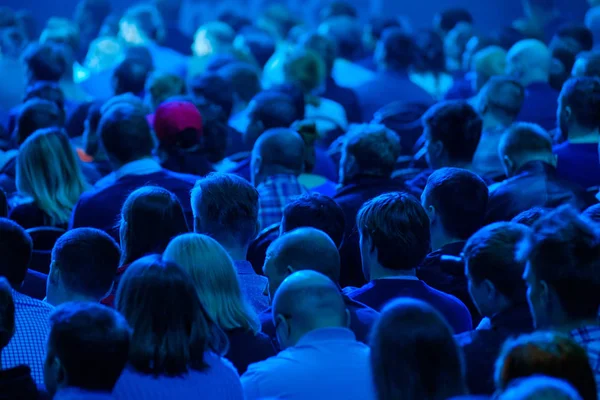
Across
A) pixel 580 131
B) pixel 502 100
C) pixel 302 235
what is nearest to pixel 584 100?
pixel 580 131

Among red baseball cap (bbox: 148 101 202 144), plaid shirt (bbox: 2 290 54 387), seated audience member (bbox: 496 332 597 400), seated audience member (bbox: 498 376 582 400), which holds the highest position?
red baseball cap (bbox: 148 101 202 144)

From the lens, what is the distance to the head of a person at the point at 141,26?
10.4 metres

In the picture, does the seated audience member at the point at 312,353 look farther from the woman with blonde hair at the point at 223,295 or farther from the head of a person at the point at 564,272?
the head of a person at the point at 564,272

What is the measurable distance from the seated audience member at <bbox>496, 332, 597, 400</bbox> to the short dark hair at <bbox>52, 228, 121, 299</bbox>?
1.85m

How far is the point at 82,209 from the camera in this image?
17.3 feet

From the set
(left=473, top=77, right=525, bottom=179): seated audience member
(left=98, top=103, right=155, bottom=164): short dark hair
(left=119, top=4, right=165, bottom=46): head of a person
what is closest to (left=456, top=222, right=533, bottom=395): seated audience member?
(left=98, top=103, right=155, bottom=164): short dark hair

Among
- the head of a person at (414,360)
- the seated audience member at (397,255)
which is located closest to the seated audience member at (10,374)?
the head of a person at (414,360)

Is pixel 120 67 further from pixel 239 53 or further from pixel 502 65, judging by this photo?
pixel 502 65

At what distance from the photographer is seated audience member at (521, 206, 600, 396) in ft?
10.7

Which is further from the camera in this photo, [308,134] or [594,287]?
[308,134]

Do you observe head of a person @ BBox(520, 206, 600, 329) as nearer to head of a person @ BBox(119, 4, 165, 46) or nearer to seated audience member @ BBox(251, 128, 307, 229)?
seated audience member @ BBox(251, 128, 307, 229)

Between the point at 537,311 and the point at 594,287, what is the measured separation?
18 cm

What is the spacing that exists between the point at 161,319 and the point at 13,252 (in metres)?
1.03

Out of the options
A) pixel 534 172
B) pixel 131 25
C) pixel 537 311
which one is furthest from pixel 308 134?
pixel 131 25
